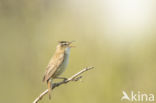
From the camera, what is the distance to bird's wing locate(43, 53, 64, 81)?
4.46 metres

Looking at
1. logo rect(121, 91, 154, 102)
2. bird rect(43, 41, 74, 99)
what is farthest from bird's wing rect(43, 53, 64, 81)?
logo rect(121, 91, 154, 102)

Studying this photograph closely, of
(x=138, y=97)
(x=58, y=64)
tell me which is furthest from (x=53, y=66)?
(x=138, y=97)

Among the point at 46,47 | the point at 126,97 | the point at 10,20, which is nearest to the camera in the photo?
the point at 126,97

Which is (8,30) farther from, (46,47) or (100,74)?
(100,74)

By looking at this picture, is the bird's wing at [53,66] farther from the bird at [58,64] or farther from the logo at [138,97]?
the logo at [138,97]

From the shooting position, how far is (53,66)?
4.55m

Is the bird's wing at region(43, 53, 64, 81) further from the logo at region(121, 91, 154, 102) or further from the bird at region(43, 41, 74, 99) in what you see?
the logo at region(121, 91, 154, 102)

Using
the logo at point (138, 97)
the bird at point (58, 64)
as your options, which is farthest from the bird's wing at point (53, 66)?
the logo at point (138, 97)

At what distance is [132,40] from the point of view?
266 inches

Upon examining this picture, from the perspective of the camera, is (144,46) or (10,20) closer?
(144,46)

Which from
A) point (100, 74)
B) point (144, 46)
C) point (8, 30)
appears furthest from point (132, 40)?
point (8, 30)

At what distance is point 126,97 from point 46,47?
1640mm

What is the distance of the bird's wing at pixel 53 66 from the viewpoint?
446 centimetres

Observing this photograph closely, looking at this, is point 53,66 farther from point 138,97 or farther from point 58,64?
point 138,97
